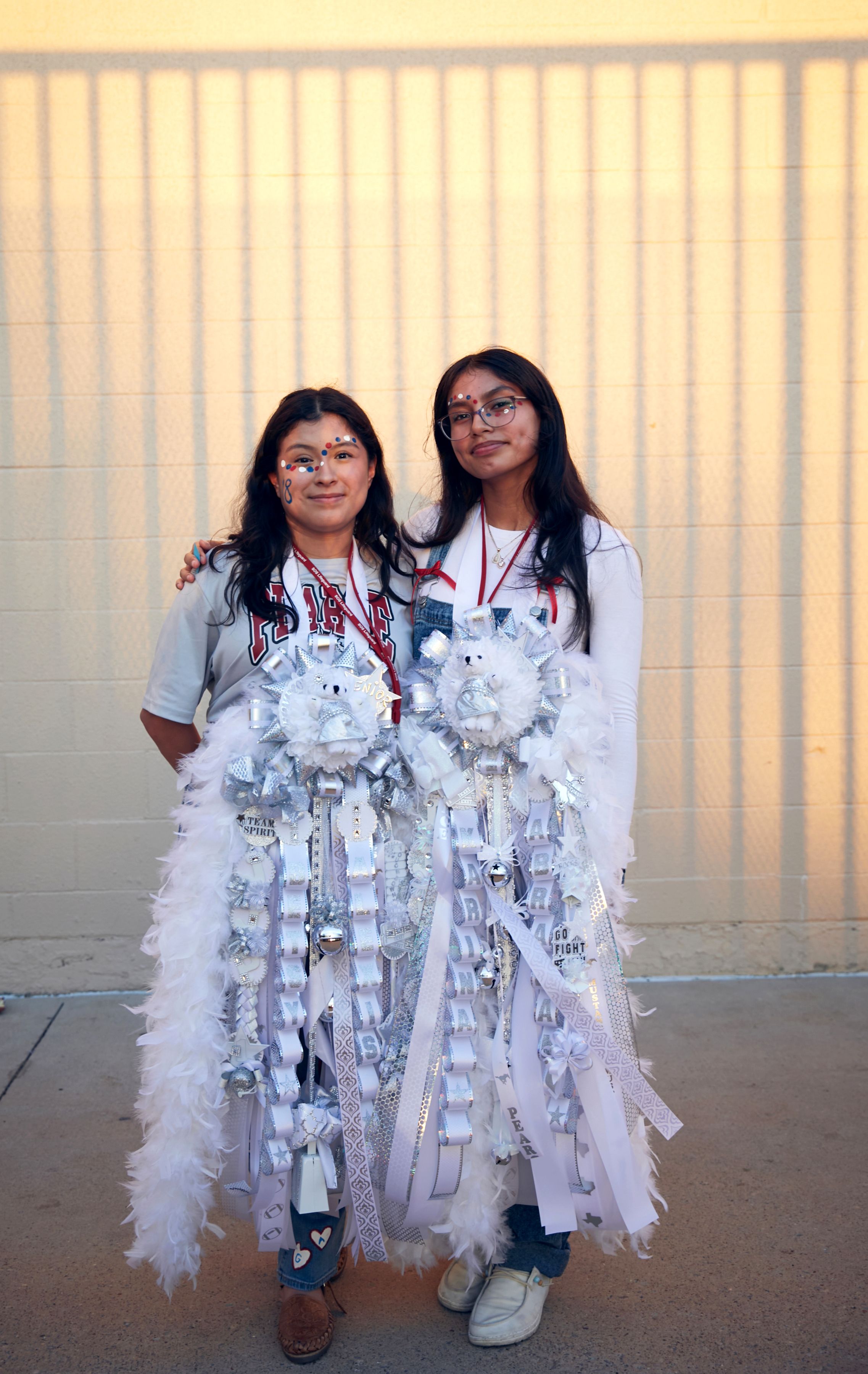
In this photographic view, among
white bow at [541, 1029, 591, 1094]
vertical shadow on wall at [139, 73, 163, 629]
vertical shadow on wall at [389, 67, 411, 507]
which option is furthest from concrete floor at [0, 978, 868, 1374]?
vertical shadow on wall at [389, 67, 411, 507]

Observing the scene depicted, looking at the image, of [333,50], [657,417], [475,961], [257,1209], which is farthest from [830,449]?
[257,1209]

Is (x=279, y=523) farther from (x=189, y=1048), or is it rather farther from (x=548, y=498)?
(x=189, y=1048)

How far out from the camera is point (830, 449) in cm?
391

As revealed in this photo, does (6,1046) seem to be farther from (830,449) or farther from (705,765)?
(830,449)

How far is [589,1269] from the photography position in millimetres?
2357

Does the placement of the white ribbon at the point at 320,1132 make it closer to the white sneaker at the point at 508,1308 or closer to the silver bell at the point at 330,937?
the silver bell at the point at 330,937

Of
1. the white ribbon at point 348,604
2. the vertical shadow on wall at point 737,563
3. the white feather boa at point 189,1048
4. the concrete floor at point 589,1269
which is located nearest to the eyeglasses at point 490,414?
the white ribbon at point 348,604

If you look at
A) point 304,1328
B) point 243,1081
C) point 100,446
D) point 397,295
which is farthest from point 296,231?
point 304,1328

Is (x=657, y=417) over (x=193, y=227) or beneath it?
beneath

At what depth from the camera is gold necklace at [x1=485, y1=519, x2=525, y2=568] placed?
89.2 inches

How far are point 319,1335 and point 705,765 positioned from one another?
2.41 meters

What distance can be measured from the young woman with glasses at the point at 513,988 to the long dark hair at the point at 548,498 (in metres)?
0.09

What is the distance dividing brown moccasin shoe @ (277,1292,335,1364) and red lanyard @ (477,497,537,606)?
134 cm

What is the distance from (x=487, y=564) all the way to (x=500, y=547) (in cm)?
5
